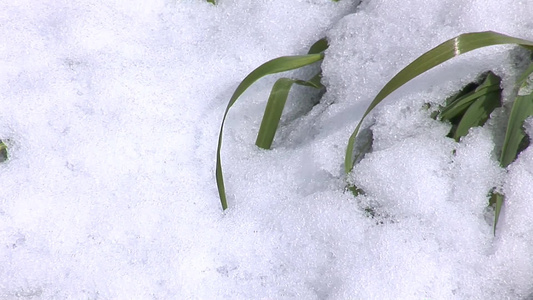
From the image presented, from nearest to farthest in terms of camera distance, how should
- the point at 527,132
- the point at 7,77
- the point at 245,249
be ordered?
the point at 527,132, the point at 245,249, the point at 7,77

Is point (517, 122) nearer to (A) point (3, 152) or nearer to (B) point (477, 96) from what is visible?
(B) point (477, 96)

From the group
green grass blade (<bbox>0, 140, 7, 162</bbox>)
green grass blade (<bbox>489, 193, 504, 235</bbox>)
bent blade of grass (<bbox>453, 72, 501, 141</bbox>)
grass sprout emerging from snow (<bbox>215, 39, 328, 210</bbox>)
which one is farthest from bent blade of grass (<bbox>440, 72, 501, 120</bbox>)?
green grass blade (<bbox>0, 140, 7, 162</bbox>)

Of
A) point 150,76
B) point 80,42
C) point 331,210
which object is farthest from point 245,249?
point 80,42

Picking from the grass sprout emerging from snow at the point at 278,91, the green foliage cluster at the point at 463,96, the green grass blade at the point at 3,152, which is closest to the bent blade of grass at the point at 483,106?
the green foliage cluster at the point at 463,96

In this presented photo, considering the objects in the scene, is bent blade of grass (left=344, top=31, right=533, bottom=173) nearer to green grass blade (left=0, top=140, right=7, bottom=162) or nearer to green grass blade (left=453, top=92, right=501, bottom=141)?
green grass blade (left=453, top=92, right=501, bottom=141)

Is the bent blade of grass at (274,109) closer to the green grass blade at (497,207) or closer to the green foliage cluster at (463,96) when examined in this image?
the green foliage cluster at (463,96)

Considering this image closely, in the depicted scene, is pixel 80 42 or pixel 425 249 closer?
pixel 425 249

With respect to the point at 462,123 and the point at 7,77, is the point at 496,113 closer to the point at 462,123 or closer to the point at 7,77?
the point at 462,123
